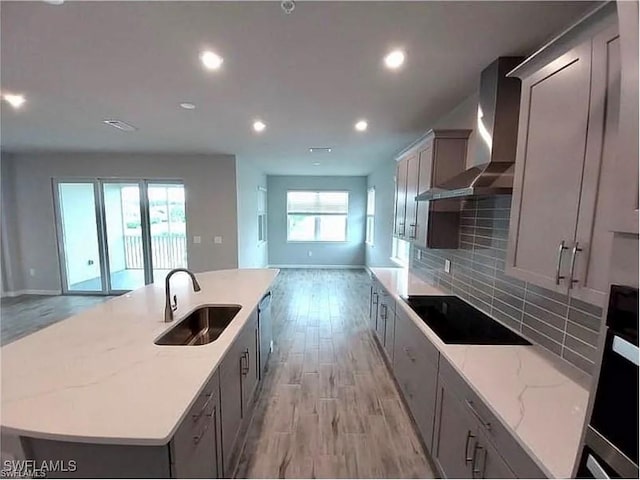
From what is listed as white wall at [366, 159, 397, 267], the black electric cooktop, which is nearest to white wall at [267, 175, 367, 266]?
white wall at [366, 159, 397, 267]

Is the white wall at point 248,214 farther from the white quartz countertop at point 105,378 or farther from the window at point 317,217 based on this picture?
the white quartz countertop at point 105,378

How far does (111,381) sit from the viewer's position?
4.10ft

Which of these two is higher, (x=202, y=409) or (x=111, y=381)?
(x=111, y=381)

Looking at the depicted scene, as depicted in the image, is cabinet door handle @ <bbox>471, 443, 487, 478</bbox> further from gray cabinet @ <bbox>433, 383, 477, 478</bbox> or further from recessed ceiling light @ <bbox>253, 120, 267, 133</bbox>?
recessed ceiling light @ <bbox>253, 120, 267, 133</bbox>

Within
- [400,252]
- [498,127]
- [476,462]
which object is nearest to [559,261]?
[476,462]

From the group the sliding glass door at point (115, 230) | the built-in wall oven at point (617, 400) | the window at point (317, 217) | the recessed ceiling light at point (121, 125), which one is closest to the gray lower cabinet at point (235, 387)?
the built-in wall oven at point (617, 400)

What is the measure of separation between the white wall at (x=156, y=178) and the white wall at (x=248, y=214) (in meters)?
0.22

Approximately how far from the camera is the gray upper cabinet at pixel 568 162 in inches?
41.7

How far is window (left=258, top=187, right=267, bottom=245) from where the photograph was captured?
7.71 m

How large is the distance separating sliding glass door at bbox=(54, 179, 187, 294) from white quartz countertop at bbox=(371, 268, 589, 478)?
18.0ft

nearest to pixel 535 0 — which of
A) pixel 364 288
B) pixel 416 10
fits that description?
pixel 416 10

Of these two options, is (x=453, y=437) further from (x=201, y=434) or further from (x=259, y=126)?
(x=259, y=126)

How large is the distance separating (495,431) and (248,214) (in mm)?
5940

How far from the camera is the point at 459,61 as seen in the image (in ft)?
6.79
